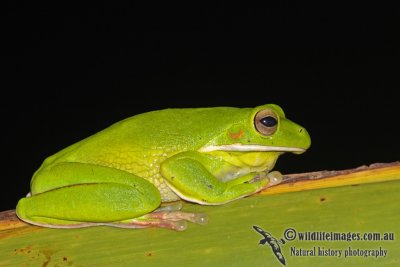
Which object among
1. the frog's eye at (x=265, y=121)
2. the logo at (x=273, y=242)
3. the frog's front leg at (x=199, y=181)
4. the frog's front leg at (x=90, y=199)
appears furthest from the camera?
the frog's eye at (x=265, y=121)

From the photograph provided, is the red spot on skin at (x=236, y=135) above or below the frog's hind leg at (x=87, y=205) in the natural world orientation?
above

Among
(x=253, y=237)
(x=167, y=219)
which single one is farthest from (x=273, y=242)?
(x=167, y=219)

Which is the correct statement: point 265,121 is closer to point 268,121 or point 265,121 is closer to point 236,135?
point 268,121

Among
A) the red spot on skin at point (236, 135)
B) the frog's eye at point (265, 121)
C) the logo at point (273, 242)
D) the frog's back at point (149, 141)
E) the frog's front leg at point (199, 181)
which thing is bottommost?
the logo at point (273, 242)

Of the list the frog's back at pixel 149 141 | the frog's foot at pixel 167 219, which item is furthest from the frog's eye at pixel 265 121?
the frog's foot at pixel 167 219

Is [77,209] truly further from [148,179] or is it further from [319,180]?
[319,180]

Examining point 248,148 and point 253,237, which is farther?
point 248,148

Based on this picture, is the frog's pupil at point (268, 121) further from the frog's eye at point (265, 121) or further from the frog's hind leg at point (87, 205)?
the frog's hind leg at point (87, 205)

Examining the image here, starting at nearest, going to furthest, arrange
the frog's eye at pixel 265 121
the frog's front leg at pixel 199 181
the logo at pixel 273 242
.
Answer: the logo at pixel 273 242, the frog's front leg at pixel 199 181, the frog's eye at pixel 265 121
